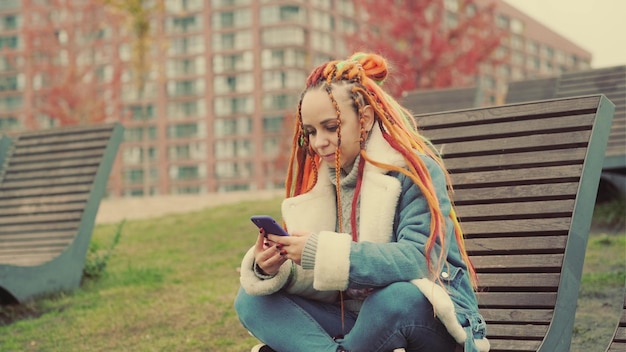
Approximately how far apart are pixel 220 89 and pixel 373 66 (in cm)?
6416

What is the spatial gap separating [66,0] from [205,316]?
27.3 m

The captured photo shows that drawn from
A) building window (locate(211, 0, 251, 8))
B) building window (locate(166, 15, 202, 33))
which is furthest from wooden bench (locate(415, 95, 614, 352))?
building window (locate(166, 15, 202, 33))

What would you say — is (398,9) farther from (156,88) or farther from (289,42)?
(156,88)

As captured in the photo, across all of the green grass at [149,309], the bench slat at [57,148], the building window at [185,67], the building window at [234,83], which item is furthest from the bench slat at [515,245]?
the building window at [185,67]

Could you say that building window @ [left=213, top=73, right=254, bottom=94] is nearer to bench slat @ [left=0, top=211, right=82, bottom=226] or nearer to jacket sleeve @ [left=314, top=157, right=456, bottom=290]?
bench slat @ [left=0, top=211, right=82, bottom=226]

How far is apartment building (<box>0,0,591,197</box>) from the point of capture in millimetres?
63812

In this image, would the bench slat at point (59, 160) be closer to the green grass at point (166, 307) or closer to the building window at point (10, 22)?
the green grass at point (166, 307)

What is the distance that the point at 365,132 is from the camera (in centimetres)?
264

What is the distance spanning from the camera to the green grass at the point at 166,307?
4918mm

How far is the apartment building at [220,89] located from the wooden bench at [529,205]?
5822 centimetres

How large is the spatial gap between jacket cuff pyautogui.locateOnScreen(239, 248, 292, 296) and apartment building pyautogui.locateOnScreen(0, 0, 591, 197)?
59.3 m

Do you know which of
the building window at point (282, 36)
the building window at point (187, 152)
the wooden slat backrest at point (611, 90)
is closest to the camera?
the wooden slat backrest at point (611, 90)

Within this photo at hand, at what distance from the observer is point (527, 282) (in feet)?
10.8

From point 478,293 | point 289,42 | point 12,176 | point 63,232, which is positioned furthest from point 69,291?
Result: point 289,42
